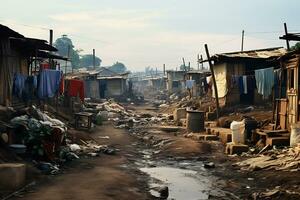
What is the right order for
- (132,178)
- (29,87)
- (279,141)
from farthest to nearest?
1. (29,87)
2. (279,141)
3. (132,178)

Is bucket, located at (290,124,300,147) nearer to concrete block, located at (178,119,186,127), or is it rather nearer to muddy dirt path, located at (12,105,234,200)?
muddy dirt path, located at (12,105,234,200)

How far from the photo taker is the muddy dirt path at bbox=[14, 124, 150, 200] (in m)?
8.67

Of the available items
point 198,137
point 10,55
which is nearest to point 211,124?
point 198,137

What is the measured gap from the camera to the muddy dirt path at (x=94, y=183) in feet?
28.5

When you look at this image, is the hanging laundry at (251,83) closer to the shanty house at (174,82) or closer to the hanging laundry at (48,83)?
the hanging laundry at (48,83)

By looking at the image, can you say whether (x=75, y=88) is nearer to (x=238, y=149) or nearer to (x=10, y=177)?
(x=238, y=149)

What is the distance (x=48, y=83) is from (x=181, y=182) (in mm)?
9092

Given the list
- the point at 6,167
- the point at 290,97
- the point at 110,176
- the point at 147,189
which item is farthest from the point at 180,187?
the point at 290,97

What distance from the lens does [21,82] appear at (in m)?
16.2

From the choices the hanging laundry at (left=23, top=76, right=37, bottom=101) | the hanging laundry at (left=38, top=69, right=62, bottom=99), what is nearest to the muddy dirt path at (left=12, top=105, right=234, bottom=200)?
the hanging laundry at (left=38, top=69, right=62, bottom=99)

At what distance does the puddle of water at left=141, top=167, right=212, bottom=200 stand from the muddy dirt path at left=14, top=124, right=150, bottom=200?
1.89 feet

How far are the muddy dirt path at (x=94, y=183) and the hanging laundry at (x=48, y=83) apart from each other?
16.3ft

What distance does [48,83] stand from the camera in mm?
17703

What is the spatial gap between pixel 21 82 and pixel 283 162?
34.2 feet
